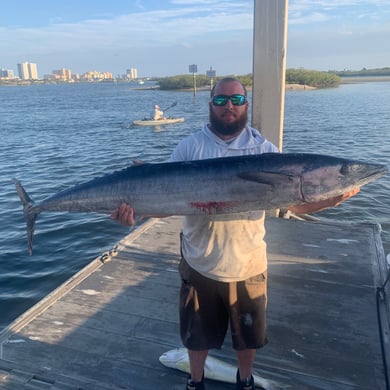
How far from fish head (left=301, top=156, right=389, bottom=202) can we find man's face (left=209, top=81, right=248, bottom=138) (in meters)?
0.67

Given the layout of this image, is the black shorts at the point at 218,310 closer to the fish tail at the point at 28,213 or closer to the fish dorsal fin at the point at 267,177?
the fish dorsal fin at the point at 267,177

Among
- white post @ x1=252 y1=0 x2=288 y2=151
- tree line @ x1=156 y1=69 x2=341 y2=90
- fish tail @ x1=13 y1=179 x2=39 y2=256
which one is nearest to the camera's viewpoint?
fish tail @ x1=13 y1=179 x2=39 y2=256

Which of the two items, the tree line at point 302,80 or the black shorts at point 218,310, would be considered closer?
the black shorts at point 218,310

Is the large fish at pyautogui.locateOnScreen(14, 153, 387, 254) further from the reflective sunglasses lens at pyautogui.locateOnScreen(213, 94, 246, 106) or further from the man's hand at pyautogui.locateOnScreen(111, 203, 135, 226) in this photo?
the reflective sunglasses lens at pyautogui.locateOnScreen(213, 94, 246, 106)

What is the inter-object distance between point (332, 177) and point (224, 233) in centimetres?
93

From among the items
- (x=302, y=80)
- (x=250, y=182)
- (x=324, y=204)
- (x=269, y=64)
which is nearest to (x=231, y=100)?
(x=250, y=182)

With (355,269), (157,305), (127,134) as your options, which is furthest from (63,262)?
(127,134)

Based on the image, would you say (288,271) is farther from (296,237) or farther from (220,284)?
(220,284)

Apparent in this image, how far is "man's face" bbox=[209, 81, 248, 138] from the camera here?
329cm

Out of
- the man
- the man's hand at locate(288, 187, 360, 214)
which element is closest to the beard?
the man

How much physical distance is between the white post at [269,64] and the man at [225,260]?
13.2 ft

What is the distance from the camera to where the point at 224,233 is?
10.6ft

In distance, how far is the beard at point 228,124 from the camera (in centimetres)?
331

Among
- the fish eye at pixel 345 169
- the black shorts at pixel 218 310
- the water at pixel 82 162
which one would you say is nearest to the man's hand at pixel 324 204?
the fish eye at pixel 345 169
